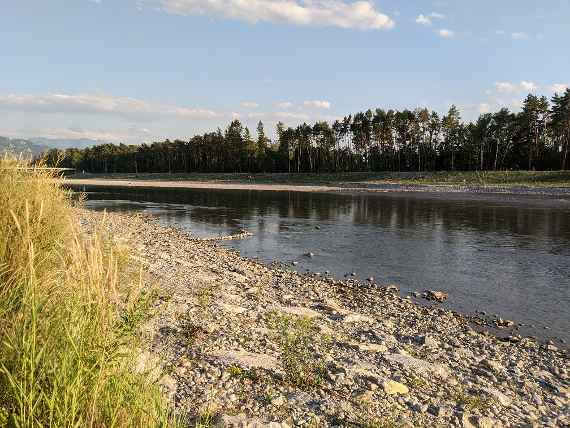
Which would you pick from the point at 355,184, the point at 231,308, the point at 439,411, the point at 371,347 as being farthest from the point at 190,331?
the point at 355,184

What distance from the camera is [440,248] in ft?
94.4

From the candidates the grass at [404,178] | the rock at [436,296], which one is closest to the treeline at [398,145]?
the grass at [404,178]

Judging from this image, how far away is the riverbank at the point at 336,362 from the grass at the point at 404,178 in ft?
271

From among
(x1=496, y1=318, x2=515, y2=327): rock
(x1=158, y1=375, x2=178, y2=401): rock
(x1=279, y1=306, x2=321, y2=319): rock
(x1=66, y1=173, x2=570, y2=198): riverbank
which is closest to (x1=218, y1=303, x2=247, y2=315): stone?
(x1=279, y1=306, x2=321, y2=319): rock

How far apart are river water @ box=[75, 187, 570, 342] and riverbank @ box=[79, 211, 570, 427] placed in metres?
3.48

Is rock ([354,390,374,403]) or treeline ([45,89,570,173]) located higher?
treeline ([45,89,570,173])

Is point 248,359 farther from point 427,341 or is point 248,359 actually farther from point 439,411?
point 427,341

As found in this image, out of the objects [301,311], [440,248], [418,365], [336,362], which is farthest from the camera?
[440,248]

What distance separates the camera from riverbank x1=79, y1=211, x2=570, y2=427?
24.7ft

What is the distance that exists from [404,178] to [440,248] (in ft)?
262

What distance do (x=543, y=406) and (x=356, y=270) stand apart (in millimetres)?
13727

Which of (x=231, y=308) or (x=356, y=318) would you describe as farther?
(x=356, y=318)

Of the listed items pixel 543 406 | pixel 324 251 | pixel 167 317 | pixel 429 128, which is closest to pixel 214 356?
pixel 167 317

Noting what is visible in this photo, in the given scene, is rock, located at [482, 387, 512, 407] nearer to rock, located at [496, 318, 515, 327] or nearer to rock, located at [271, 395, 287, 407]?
rock, located at [271, 395, 287, 407]
